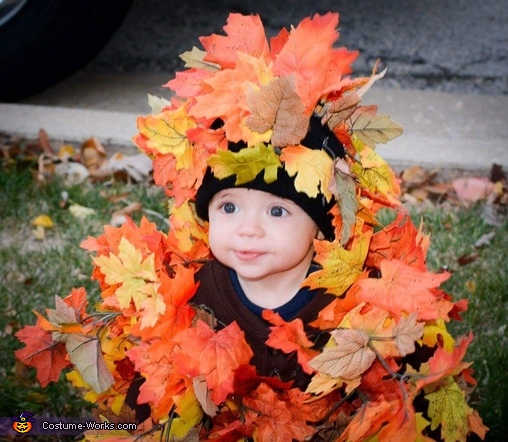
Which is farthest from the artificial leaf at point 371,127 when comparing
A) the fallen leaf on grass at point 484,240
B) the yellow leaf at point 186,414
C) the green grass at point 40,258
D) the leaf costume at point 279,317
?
the fallen leaf on grass at point 484,240

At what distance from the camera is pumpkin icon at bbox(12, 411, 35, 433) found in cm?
220

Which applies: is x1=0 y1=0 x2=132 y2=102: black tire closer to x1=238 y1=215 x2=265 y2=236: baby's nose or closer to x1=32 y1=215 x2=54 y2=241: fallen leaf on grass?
x1=32 y1=215 x2=54 y2=241: fallen leaf on grass

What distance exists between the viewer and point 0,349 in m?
2.54

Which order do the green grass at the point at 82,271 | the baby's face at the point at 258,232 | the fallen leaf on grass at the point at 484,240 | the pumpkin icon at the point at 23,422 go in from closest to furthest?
the baby's face at the point at 258,232 < the pumpkin icon at the point at 23,422 < the green grass at the point at 82,271 < the fallen leaf on grass at the point at 484,240

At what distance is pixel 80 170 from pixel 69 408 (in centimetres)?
142

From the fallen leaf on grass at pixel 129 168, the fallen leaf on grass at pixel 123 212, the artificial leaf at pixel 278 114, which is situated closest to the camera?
the artificial leaf at pixel 278 114

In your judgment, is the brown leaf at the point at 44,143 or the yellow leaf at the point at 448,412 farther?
the brown leaf at the point at 44,143

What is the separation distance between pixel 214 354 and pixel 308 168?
45 cm

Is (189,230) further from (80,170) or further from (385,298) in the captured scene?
(80,170)

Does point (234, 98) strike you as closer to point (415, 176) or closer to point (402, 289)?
point (402, 289)

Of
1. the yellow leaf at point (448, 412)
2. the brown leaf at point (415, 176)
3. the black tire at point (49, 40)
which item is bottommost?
the yellow leaf at point (448, 412)

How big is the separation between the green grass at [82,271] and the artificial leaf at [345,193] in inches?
27.0

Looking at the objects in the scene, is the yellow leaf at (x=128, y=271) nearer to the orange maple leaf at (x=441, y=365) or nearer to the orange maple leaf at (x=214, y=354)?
the orange maple leaf at (x=214, y=354)

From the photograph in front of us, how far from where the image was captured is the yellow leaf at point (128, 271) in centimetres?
193
